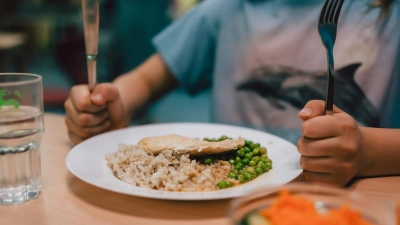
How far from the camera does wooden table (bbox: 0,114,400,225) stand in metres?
0.76

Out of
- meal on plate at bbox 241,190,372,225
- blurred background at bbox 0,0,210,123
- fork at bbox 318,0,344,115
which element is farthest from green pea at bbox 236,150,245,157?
blurred background at bbox 0,0,210,123

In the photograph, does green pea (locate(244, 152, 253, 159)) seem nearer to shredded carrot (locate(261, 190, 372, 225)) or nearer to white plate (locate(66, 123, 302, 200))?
white plate (locate(66, 123, 302, 200))

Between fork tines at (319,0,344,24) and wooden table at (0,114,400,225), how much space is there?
14.9 inches

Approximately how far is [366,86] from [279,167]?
68cm

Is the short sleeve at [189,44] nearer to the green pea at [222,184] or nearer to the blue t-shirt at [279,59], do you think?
the blue t-shirt at [279,59]

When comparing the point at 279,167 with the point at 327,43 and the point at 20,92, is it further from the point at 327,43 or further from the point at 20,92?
the point at 20,92

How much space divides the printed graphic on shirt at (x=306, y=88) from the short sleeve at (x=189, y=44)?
25 cm

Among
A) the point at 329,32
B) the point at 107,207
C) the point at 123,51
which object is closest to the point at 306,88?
the point at 329,32

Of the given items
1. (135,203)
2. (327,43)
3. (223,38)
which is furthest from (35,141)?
(223,38)

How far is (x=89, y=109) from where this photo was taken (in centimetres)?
123

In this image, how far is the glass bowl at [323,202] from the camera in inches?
20.6

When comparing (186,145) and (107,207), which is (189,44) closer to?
(186,145)

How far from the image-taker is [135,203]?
84 cm

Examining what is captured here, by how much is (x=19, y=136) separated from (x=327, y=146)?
2.16 feet
